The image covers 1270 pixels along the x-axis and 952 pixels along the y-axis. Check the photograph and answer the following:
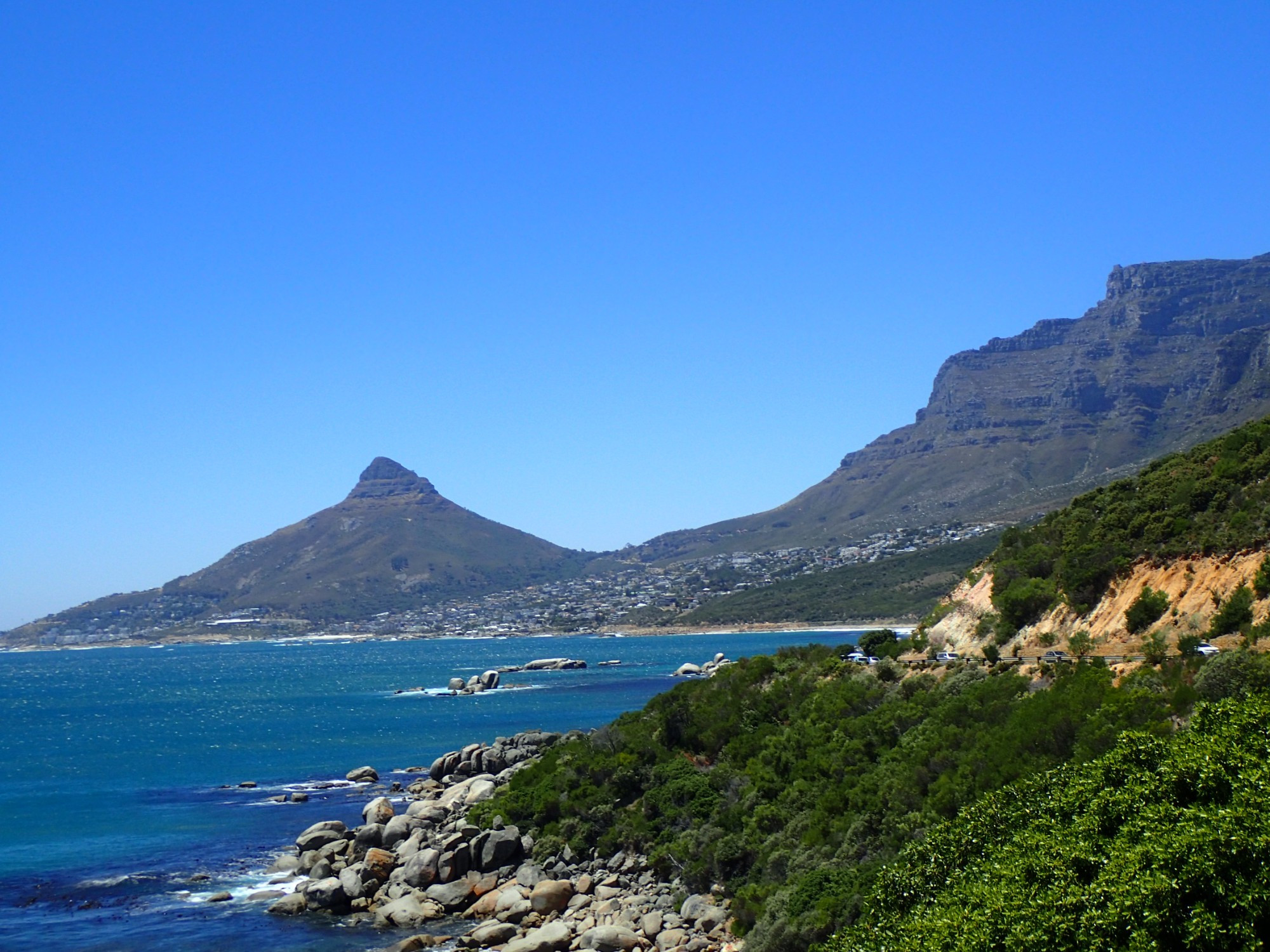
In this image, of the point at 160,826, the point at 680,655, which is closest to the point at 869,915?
the point at 160,826

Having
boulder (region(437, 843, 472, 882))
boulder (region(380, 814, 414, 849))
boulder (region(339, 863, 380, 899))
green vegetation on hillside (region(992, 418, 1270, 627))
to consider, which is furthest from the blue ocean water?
green vegetation on hillside (region(992, 418, 1270, 627))

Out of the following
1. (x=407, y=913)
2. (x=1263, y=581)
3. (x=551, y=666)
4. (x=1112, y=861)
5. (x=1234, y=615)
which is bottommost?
(x=551, y=666)

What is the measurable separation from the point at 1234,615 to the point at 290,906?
28862 millimetres

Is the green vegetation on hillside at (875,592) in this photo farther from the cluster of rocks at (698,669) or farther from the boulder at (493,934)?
the boulder at (493,934)

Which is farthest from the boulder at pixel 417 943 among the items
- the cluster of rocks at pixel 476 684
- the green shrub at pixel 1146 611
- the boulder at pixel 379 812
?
the cluster of rocks at pixel 476 684

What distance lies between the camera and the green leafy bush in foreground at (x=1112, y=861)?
49.4 ft

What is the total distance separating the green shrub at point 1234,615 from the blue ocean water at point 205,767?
2454 cm

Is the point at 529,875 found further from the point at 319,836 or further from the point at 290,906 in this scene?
the point at 319,836

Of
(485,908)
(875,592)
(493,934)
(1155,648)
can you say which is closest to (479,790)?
(485,908)

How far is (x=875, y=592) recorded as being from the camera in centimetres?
17225

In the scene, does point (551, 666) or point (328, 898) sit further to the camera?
point (551, 666)

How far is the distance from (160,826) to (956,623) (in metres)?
35.5

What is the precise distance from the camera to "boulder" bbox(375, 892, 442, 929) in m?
32.7

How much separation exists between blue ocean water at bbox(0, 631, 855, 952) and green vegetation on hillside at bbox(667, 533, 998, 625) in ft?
42.2
